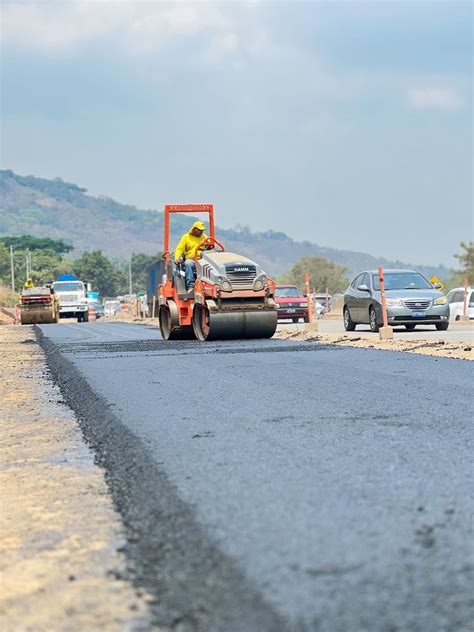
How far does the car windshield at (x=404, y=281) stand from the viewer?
1041 inches

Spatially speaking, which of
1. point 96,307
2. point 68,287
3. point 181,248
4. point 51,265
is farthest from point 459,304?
point 51,265

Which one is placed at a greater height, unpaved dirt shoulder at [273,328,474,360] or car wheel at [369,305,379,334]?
car wheel at [369,305,379,334]

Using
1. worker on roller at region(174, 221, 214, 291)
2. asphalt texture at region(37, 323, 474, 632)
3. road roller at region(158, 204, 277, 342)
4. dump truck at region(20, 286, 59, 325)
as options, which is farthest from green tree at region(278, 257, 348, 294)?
asphalt texture at region(37, 323, 474, 632)

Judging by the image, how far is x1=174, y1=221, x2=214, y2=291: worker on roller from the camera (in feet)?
74.9

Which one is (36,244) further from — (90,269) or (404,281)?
(404,281)

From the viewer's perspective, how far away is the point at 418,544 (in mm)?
4555

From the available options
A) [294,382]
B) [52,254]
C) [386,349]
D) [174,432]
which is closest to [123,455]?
[174,432]

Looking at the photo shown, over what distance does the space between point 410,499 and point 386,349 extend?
12893 mm

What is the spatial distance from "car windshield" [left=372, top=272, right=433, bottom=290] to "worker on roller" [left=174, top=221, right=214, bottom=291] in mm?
5494

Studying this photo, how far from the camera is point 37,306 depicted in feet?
168

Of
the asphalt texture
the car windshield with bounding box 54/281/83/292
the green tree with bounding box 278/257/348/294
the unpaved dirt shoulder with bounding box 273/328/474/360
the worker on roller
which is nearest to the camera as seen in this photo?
the asphalt texture

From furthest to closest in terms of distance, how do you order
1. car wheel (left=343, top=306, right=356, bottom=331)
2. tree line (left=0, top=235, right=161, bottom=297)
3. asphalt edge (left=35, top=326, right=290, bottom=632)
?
tree line (left=0, top=235, right=161, bottom=297) < car wheel (left=343, top=306, right=356, bottom=331) < asphalt edge (left=35, top=326, right=290, bottom=632)

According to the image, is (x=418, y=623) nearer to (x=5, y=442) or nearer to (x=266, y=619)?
→ (x=266, y=619)

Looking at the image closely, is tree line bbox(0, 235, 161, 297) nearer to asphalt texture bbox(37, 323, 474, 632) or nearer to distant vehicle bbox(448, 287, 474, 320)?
distant vehicle bbox(448, 287, 474, 320)
